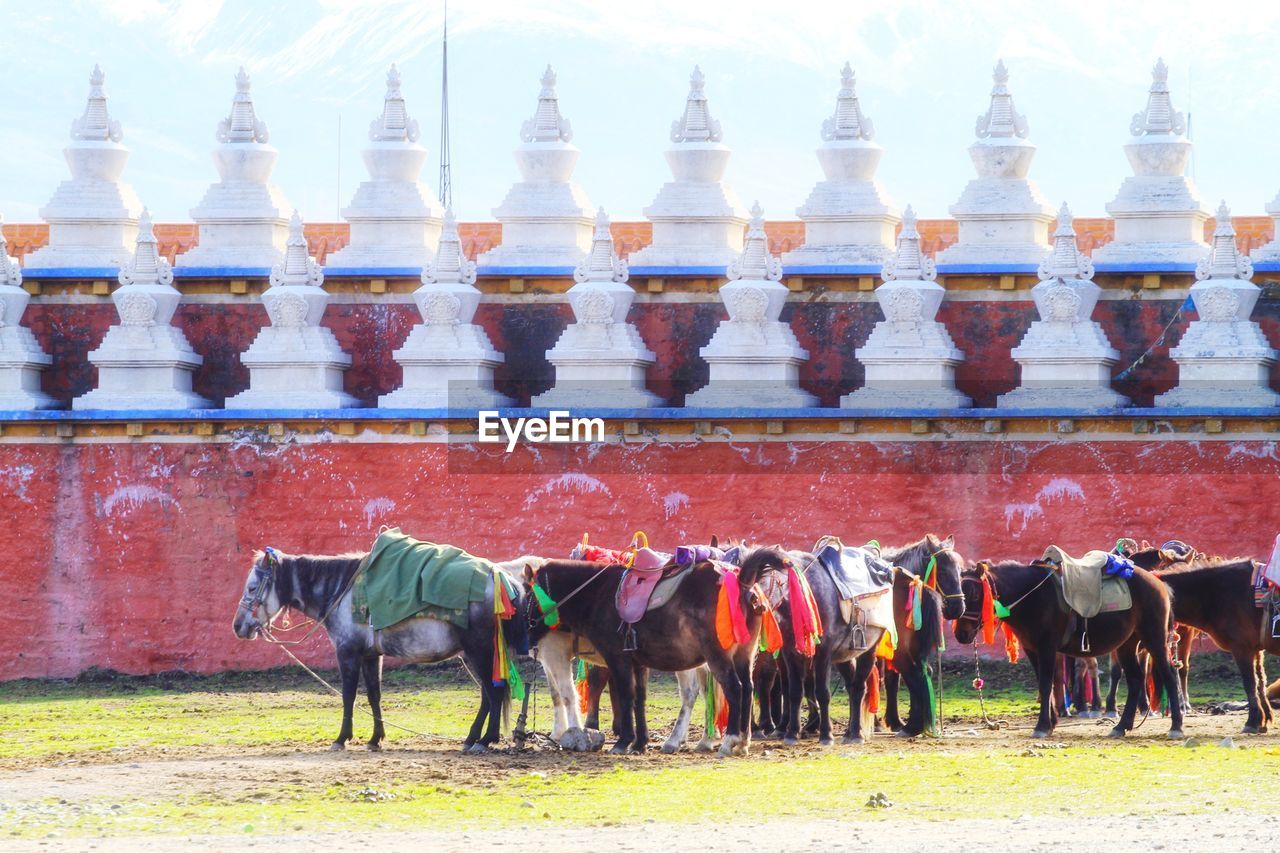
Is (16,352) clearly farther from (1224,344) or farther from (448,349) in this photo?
(1224,344)

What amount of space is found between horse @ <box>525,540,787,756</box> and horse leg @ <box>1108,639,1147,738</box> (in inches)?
127

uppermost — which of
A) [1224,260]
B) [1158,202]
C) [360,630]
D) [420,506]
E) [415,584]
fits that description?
[1158,202]

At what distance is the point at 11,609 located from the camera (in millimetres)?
27500

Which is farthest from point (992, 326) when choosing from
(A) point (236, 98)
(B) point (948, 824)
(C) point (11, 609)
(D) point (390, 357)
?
(B) point (948, 824)

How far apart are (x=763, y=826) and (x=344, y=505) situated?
41.5ft

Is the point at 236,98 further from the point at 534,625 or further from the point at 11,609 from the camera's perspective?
the point at 534,625

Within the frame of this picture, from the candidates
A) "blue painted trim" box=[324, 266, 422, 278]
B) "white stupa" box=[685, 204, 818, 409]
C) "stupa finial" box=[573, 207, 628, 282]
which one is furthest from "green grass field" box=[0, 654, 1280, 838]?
"blue painted trim" box=[324, 266, 422, 278]

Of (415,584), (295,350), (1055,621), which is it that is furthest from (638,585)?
(295,350)

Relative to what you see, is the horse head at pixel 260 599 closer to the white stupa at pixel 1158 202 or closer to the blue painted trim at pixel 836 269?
the blue painted trim at pixel 836 269

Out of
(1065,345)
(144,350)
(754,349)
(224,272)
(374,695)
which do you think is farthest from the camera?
(224,272)

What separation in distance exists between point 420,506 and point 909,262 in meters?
5.76

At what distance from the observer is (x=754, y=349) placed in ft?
89.0

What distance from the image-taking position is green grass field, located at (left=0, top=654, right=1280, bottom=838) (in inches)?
625

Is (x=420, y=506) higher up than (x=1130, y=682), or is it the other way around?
(x=420, y=506)
